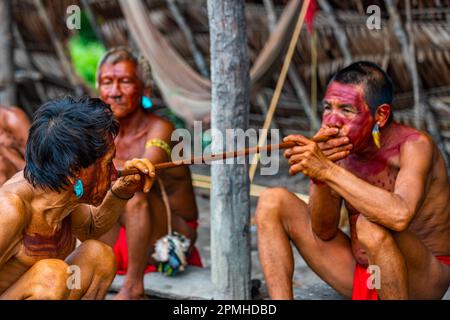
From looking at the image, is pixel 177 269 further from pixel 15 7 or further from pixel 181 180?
pixel 15 7

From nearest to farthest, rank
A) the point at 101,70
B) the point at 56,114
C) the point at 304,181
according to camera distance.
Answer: the point at 56,114, the point at 101,70, the point at 304,181

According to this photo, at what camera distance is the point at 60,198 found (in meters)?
3.49

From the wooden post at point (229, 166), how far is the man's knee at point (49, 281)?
1.24 metres

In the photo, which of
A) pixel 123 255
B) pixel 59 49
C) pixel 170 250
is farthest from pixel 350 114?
pixel 59 49

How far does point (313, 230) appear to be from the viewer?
406 centimetres

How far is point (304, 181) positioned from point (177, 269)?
2454mm

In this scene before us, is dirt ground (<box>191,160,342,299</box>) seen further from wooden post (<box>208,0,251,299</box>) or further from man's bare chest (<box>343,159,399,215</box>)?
man's bare chest (<box>343,159,399,215</box>)

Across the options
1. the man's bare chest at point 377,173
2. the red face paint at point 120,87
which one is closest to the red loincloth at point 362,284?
the man's bare chest at point 377,173

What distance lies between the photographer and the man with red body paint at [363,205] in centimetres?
372

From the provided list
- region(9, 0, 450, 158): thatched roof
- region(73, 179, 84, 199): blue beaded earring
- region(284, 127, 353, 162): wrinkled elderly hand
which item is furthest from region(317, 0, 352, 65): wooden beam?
region(73, 179, 84, 199): blue beaded earring

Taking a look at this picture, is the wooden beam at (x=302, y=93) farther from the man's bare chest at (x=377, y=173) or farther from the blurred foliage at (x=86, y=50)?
the man's bare chest at (x=377, y=173)

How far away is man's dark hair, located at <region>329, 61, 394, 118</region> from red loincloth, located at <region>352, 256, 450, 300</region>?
736 mm
